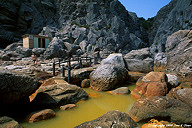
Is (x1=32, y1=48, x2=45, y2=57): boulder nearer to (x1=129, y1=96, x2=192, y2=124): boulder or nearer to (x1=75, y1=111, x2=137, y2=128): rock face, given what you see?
(x1=129, y1=96, x2=192, y2=124): boulder

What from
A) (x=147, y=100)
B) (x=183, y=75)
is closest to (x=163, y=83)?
(x=147, y=100)

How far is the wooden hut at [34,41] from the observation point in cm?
2375

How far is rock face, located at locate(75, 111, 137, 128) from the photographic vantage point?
2.57 meters

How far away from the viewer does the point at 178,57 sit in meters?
8.10

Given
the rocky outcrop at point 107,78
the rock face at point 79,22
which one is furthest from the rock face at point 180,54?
the rock face at point 79,22

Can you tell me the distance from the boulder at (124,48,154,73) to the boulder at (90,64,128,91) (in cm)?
367

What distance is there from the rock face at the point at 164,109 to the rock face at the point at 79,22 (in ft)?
86.1

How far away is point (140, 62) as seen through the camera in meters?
10.9

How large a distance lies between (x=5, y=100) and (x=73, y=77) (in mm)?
4784

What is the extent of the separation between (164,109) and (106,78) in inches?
150

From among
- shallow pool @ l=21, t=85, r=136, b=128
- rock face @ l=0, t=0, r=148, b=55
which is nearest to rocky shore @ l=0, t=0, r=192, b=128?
shallow pool @ l=21, t=85, r=136, b=128

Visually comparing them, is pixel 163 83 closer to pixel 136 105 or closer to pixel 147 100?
pixel 147 100

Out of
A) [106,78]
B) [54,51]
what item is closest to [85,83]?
[106,78]

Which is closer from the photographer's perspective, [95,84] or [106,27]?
[95,84]
